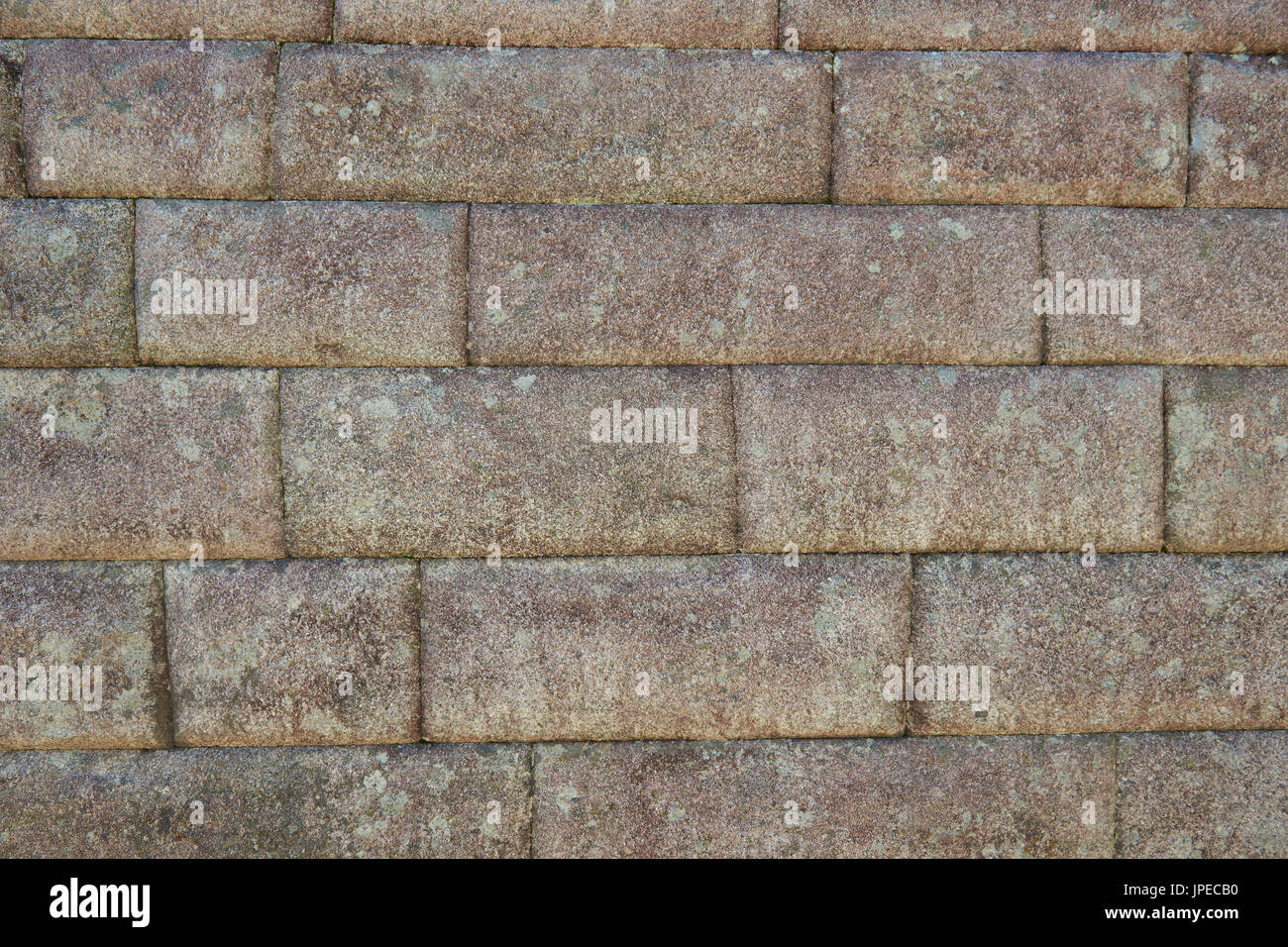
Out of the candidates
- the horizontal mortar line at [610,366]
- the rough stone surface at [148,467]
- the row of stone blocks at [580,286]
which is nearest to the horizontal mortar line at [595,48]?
the row of stone blocks at [580,286]

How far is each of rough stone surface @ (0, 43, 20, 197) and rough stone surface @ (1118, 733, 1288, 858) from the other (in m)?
5.12

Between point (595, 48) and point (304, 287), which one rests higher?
point (595, 48)

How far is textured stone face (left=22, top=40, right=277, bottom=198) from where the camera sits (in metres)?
3.36

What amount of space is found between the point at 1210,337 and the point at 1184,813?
1.97m

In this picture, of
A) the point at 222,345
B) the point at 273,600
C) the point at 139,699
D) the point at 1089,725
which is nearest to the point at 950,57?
the point at 1089,725

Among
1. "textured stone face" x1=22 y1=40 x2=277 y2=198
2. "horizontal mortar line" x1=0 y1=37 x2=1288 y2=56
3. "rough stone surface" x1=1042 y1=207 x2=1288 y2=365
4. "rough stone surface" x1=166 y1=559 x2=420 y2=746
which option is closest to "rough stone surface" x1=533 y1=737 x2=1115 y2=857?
"rough stone surface" x1=166 y1=559 x2=420 y2=746

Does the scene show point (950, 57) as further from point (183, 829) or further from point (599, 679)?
point (183, 829)

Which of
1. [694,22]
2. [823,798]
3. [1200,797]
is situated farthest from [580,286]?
[1200,797]

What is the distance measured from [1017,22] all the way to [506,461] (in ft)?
9.20

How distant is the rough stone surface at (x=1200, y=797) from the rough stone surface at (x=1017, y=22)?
115 inches

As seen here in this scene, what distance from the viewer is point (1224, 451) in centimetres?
340

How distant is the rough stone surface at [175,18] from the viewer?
3.40 metres

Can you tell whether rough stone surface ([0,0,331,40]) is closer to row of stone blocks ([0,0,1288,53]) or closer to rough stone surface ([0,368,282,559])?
row of stone blocks ([0,0,1288,53])

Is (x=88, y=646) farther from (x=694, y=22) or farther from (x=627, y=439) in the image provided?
(x=694, y=22)
